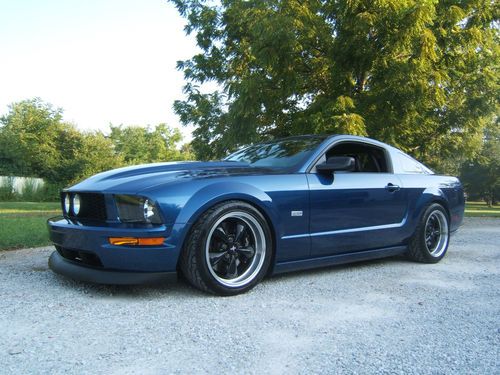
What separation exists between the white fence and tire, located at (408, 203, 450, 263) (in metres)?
28.1

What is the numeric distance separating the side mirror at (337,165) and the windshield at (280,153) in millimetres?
206

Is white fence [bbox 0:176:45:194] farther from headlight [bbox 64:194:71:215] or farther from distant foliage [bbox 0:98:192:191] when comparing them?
headlight [bbox 64:194:71:215]

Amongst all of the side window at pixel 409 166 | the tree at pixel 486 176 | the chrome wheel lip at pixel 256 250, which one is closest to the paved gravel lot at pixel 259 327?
the chrome wheel lip at pixel 256 250

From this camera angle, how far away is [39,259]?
17.2ft

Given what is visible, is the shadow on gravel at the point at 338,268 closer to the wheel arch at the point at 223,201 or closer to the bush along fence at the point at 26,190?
the wheel arch at the point at 223,201

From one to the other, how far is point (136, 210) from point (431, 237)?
3.67m

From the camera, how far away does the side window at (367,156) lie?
504 centimetres

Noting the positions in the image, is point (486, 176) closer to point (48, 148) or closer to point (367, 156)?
point (48, 148)

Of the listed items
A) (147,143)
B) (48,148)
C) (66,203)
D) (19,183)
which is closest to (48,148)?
(48,148)

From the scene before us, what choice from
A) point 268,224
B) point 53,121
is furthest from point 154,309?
point 53,121

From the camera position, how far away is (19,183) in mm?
28844

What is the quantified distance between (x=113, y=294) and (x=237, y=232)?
1.08 m

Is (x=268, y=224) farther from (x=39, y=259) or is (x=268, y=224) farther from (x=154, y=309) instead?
(x=39, y=259)

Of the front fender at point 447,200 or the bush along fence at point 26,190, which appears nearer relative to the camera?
the front fender at point 447,200
